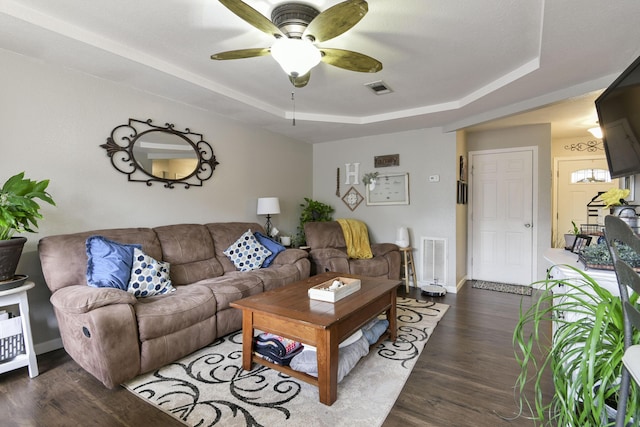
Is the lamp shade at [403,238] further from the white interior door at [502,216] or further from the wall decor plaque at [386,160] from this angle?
the white interior door at [502,216]

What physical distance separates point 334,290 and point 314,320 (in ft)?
1.43

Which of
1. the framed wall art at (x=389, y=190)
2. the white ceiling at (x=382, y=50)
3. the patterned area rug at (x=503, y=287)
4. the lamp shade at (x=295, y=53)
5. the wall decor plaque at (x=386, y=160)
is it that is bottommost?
the patterned area rug at (x=503, y=287)

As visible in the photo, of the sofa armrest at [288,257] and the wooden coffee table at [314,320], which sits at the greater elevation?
the sofa armrest at [288,257]

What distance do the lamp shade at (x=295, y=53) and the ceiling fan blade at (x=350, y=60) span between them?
5.4 inches

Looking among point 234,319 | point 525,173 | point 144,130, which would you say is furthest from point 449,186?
point 144,130

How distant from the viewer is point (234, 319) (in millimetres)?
2672

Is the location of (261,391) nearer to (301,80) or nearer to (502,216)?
(301,80)

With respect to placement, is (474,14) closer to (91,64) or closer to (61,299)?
(91,64)

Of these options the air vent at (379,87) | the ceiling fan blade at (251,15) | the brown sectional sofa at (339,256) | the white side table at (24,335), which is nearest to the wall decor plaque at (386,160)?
the brown sectional sofa at (339,256)

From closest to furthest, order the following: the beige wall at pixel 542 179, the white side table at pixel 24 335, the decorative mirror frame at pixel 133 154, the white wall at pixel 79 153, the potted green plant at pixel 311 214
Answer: the white side table at pixel 24 335 < the white wall at pixel 79 153 < the decorative mirror frame at pixel 133 154 < the beige wall at pixel 542 179 < the potted green plant at pixel 311 214

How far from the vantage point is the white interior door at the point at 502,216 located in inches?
176

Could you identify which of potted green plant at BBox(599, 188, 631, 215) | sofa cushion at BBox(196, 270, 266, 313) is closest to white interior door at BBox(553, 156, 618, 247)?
potted green plant at BBox(599, 188, 631, 215)

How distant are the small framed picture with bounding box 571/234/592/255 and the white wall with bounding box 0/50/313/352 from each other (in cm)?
354

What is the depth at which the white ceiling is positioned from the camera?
187cm
